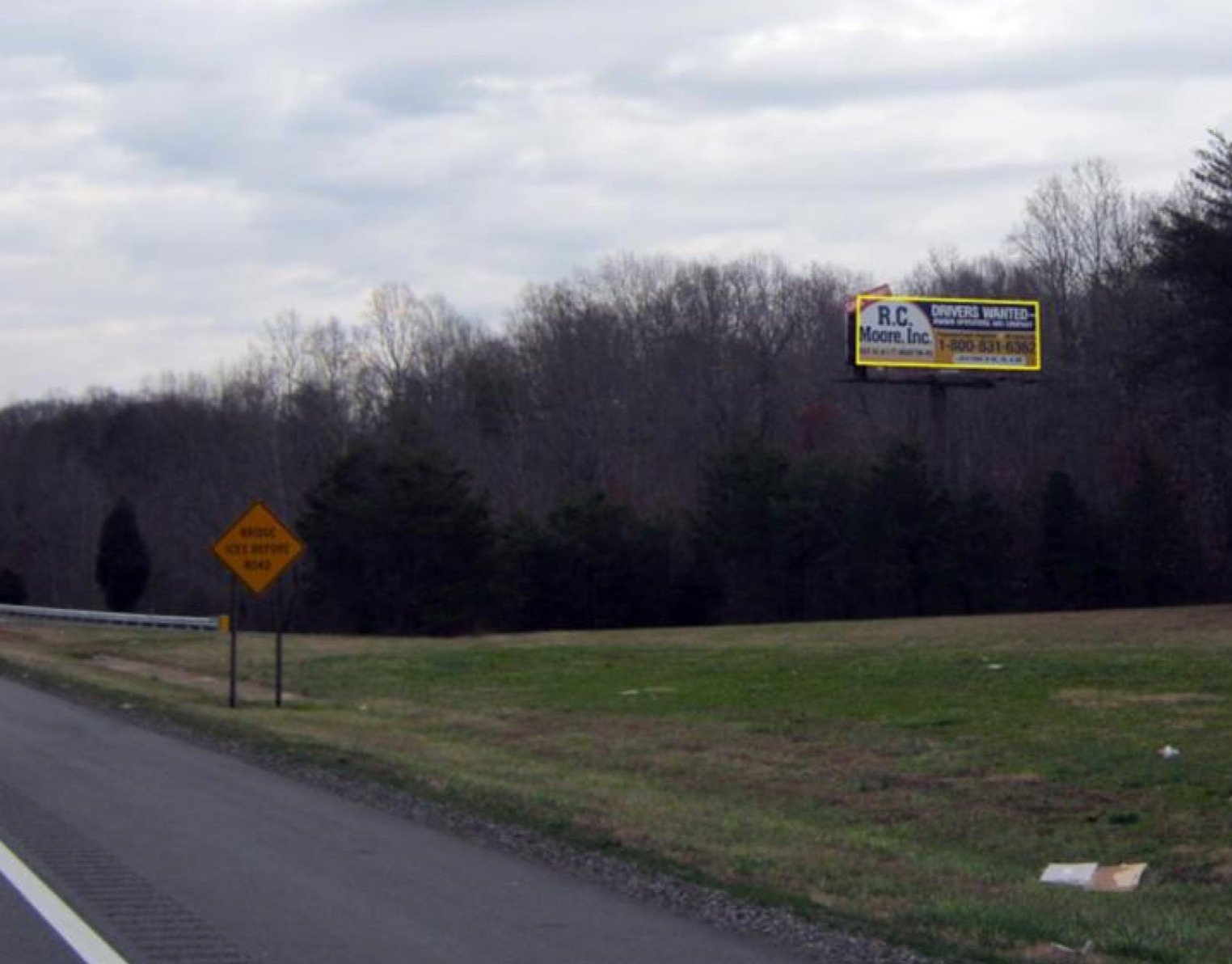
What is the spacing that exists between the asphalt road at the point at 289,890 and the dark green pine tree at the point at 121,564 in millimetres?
70270

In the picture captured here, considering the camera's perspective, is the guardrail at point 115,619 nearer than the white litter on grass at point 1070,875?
No

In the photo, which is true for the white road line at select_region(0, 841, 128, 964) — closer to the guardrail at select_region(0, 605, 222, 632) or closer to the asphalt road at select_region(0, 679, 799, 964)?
the asphalt road at select_region(0, 679, 799, 964)

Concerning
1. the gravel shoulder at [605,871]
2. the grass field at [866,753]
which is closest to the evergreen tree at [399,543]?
the grass field at [866,753]

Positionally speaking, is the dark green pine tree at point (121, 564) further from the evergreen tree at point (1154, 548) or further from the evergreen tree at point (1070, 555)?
the evergreen tree at point (1154, 548)

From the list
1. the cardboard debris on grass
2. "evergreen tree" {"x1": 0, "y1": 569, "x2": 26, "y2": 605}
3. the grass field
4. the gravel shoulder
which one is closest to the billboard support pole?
the grass field

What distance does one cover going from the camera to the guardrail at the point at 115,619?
2271 inches

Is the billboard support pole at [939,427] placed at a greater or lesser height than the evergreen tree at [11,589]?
greater

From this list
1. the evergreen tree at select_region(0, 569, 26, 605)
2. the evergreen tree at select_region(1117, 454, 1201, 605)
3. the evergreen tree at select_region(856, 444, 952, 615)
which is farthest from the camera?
the evergreen tree at select_region(0, 569, 26, 605)

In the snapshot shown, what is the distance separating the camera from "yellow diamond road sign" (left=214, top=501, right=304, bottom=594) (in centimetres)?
2798

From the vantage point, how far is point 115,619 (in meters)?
61.2

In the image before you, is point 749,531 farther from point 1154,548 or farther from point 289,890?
point 289,890

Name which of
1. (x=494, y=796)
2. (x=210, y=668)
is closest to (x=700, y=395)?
(x=210, y=668)

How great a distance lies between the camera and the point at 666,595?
72250 millimetres

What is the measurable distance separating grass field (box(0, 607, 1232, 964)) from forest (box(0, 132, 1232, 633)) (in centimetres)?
1833
